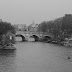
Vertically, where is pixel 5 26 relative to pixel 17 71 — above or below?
above

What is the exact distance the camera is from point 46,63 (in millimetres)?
29969

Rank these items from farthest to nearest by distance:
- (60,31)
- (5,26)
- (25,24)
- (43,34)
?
(25,24), (43,34), (60,31), (5,26)

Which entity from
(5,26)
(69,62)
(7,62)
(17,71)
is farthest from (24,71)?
(5,26)

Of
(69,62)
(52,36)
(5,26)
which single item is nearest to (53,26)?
(52,36)

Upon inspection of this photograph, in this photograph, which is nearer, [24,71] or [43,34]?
[24,71]

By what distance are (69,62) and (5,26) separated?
25.1 metres

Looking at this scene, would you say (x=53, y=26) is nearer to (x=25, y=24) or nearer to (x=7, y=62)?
(x=7, y=62)

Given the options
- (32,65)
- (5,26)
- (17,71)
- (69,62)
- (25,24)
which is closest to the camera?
(17,71)

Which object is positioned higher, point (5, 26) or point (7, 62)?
point (5, 26)

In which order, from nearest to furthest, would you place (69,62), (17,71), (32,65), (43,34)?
(17,71) → (32,65) → (69,62) → (43,34)

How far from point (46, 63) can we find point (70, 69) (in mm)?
4181

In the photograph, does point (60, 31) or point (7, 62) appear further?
point (60, 31)

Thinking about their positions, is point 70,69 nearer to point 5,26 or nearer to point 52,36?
point 5,26

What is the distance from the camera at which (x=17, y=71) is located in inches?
995
